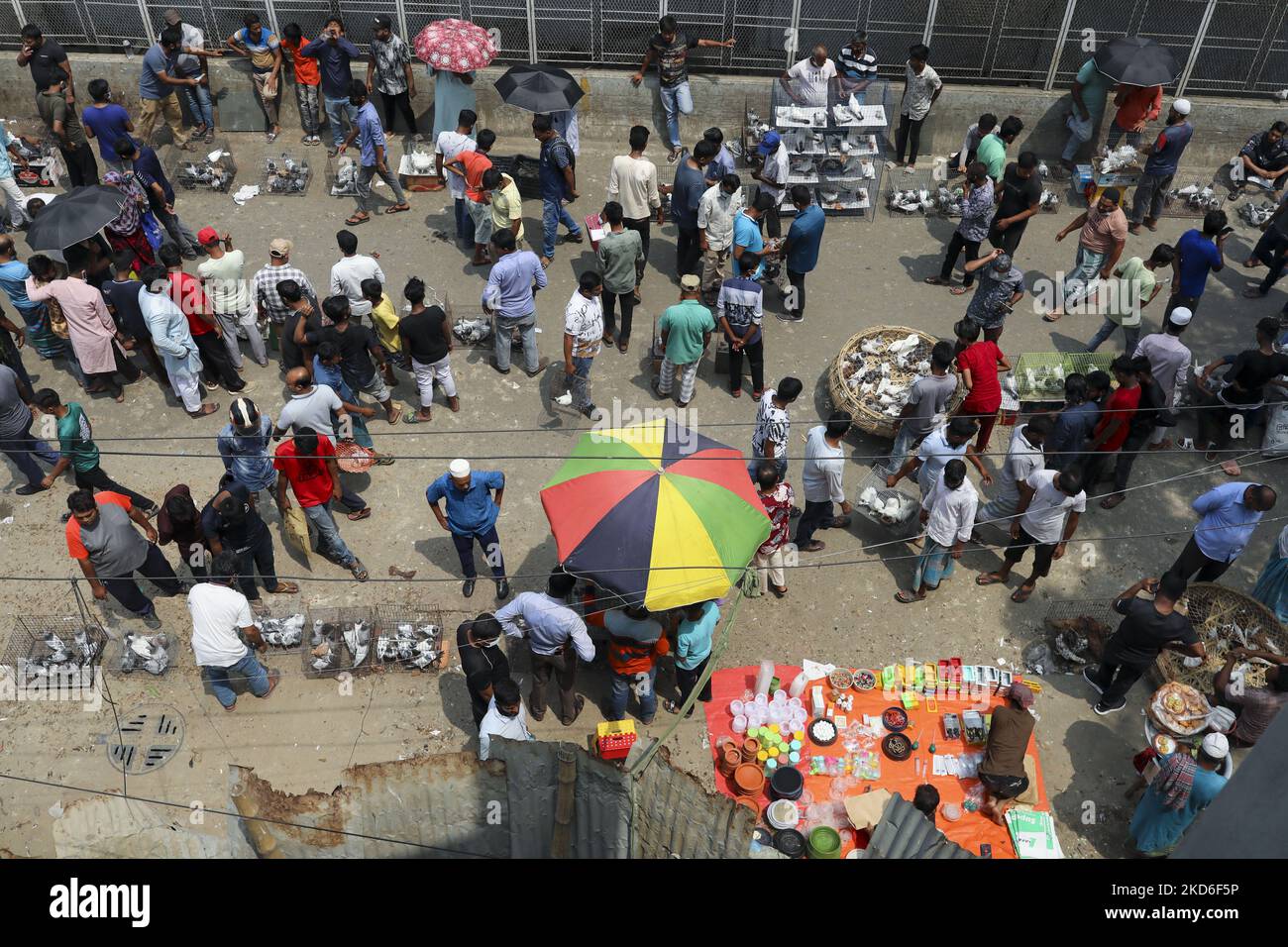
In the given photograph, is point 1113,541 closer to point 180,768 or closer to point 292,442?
point 292,442

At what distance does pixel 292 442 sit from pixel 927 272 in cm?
834

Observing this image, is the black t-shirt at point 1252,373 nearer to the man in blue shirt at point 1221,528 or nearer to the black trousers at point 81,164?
the man in blue shirt at point 1221,528

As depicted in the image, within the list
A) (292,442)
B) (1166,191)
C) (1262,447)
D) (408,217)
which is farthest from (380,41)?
(1262,447)

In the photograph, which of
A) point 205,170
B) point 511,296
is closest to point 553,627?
point 511,296

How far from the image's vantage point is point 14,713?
28.9ft

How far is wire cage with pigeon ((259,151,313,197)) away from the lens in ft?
46.9

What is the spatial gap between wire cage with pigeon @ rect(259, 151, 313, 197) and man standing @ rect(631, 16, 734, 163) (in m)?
4.75

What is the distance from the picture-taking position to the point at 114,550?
876 cm

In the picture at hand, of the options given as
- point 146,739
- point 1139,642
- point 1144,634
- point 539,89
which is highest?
point 539,89

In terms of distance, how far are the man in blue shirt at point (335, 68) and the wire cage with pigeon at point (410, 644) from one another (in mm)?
7722

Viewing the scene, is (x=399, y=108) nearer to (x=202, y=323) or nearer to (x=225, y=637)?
(x=202, y=323)

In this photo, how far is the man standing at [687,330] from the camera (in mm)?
10648

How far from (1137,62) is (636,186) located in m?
7.01

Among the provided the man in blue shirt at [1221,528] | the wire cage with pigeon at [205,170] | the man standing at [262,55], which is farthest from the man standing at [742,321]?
the man standing at [262,55]
